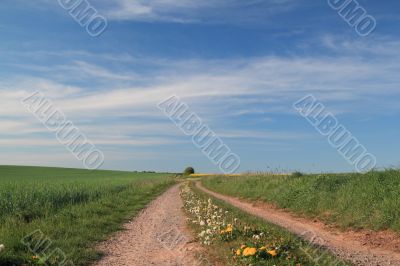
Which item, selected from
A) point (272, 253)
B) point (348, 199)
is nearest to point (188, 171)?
point (348, 199)

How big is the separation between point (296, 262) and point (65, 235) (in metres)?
6.88

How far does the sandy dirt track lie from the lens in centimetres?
1031

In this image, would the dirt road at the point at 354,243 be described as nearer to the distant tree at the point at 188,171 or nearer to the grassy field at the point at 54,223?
the grassy field at the point at 54,223

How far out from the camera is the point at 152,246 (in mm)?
12297

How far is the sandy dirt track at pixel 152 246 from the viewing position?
10.3m

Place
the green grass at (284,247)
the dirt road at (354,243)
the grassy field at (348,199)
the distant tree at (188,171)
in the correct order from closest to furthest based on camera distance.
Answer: the green grass at (284,247)
the dirt road at (354,243)
the grassy field at (348,199)
the distant tree at (188,171)

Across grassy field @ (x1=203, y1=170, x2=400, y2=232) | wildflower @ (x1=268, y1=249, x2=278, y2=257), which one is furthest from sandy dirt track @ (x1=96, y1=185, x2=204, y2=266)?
grassy field @ (x1=203, y1=170, x2=400, y2=232)

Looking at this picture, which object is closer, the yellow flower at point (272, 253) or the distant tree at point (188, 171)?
the yellow flower at point (272, 253)

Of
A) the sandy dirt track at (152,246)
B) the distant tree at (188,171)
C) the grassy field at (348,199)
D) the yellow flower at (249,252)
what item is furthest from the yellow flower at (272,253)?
the distant tree at (188,171)

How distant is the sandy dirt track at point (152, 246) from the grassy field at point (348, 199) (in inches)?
232

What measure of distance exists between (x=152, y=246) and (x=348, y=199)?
348 inches

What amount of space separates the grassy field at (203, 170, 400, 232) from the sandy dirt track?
19.3 ft

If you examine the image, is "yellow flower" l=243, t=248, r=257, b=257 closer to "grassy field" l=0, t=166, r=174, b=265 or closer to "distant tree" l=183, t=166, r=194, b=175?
"grassy field" l=0, t=166, r=174, b=265

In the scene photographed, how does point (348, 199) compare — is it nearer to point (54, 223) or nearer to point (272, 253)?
point (272, 253)
